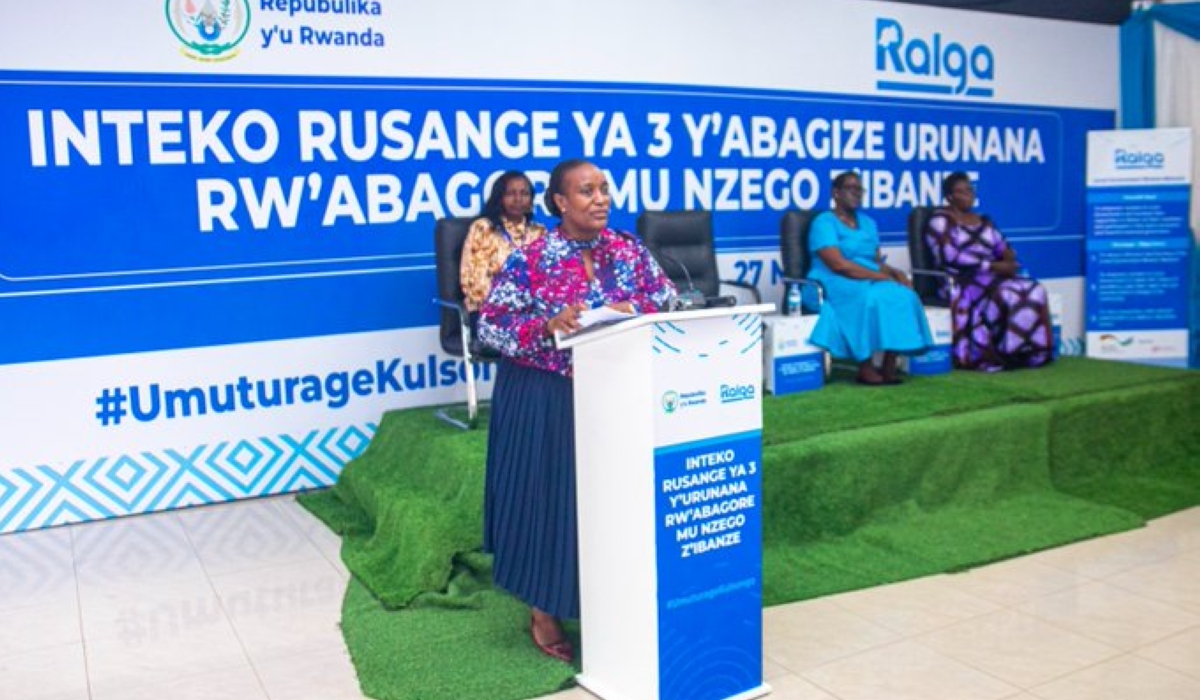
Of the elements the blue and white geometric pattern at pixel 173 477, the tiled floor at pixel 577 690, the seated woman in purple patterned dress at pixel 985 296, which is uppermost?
the seated woman in purple patterned dress at pixel 985 296

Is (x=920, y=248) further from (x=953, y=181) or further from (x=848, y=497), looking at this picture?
(x=848, y=497)

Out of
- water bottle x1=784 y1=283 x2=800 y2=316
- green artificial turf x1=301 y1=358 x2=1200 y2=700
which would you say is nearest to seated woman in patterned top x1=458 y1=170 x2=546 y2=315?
green artificial turf x1=301 y1=358 x2=1200 y2=700

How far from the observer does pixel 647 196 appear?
5.72 meters

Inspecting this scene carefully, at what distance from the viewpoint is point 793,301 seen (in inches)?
220

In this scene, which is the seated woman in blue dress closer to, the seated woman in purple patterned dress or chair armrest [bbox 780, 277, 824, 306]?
chair armrest [bbox 780, 277, 824, 306]

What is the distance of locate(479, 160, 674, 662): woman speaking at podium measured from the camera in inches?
115

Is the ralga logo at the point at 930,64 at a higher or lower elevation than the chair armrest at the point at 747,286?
higher

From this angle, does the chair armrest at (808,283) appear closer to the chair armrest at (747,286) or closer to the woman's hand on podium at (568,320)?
the chair armrest at (747,286)

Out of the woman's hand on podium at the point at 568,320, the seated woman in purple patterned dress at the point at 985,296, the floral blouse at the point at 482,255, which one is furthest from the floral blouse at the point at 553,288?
the seated woman in purple patterned dress at the point at 985,296

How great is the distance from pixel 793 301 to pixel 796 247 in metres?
0.32

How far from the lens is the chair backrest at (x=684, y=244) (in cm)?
526

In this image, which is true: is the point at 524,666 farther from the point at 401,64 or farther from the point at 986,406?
the point at 401,64

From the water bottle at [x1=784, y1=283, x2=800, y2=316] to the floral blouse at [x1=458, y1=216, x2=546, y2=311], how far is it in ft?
5.08

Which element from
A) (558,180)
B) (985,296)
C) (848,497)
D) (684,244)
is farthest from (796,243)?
(558,180)
